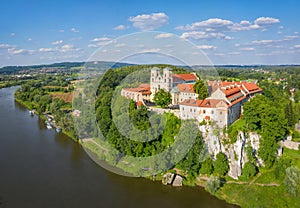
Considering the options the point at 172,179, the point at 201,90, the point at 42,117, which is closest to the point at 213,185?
the point at 172,179

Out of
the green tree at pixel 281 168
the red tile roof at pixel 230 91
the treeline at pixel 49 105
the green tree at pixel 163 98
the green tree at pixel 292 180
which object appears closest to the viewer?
the green tree at pixel 292 180

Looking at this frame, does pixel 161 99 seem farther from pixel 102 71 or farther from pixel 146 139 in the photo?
pixel 102 71

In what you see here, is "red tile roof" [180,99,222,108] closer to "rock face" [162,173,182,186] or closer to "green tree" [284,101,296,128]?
"rock face" [162,173,182,186]

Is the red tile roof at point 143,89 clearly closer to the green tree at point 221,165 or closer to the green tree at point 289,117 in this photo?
the green tree at point 221,165

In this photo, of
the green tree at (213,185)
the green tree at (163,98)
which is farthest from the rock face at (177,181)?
the green tree at (163,98)

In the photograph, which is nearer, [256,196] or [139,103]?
[256,196]

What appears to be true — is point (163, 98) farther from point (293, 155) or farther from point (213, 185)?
point (293, 155)
